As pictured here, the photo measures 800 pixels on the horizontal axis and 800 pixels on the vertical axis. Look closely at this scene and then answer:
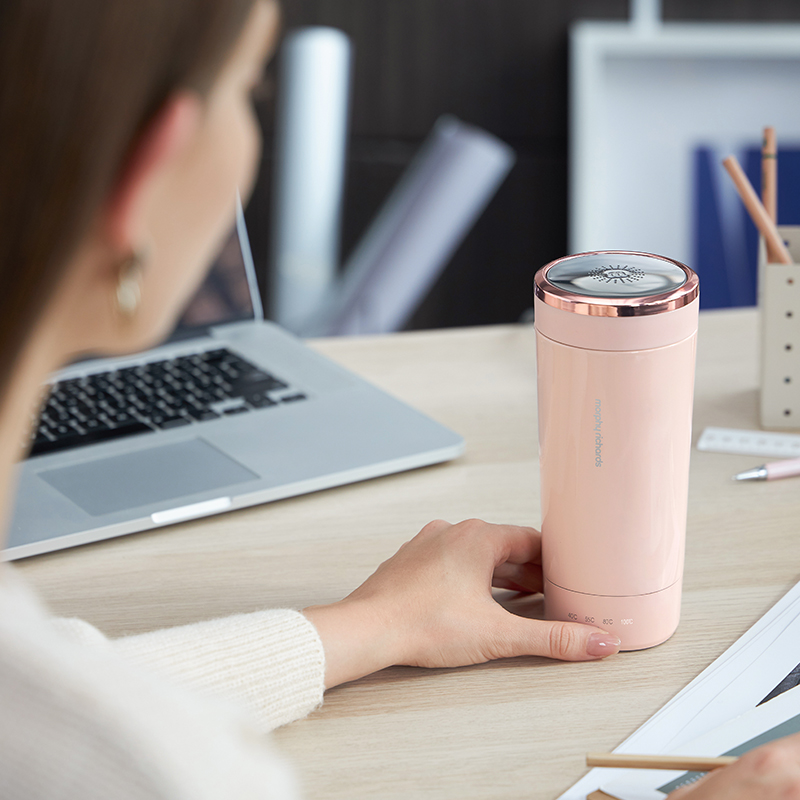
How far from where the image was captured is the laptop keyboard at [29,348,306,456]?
818 mm

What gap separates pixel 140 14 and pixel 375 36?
163 centimetres

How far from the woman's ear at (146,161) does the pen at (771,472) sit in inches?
22.2

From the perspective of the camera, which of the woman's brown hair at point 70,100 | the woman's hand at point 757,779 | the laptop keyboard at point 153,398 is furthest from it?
the laptop keyboard at point 153,398

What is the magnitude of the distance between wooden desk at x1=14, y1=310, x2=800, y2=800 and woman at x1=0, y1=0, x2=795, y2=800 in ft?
0.52

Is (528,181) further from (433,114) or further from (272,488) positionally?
(272,488)

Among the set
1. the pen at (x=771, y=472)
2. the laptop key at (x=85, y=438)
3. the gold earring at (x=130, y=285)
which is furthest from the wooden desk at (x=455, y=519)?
the gold earring at (x=130, y=285)

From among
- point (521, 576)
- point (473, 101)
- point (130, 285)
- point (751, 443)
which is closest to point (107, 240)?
point (130, 285)

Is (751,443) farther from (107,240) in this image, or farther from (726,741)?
(107,240)

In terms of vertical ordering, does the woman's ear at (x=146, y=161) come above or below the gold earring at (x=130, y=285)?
above

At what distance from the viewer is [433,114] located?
187 cm

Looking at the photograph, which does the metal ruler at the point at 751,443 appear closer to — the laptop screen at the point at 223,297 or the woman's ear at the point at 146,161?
the laptop screen at the point at 223,297

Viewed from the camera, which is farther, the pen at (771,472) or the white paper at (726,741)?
the pen at (771,472)

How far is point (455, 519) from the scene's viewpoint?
2.35ft

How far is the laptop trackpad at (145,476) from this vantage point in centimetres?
72
